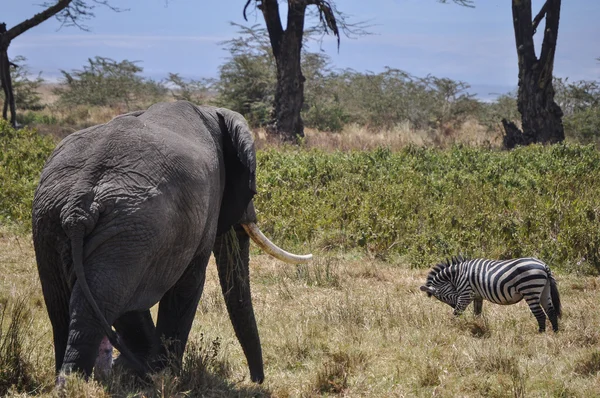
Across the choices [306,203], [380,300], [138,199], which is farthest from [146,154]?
[306,203]

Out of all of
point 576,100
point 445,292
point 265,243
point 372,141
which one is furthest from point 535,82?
point 265,243

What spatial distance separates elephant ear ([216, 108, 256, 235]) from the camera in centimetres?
478

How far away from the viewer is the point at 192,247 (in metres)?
Answer: 4.09

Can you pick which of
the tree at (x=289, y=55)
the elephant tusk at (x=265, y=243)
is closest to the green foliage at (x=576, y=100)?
the tree at (x=289, y=55)

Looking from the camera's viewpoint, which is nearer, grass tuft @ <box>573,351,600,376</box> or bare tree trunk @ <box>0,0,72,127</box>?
grass tuft @ <box>573,351,600,376</box>

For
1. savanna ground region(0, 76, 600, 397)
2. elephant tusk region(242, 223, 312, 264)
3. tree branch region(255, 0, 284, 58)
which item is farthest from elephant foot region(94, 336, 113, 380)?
tree branch region(255, 0, 284, 58)

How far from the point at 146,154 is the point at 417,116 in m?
24.3

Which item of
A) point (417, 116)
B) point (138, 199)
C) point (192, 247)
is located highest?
point (138, 199)

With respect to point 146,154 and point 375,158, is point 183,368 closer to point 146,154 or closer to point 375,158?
point 146,154

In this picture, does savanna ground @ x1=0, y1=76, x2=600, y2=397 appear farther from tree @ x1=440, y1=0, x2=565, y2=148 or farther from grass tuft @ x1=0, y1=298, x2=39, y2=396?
tree @ x1=440, y1=0, x2=565, y2=148

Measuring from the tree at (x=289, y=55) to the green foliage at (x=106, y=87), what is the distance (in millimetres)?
11524

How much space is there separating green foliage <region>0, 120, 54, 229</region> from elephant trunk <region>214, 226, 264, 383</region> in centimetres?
536

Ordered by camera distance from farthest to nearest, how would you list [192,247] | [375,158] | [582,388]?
[375,158] → [582,388] → [192,247]

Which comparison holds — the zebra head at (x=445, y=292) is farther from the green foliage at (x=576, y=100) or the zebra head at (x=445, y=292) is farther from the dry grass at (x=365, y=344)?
the green foliage at (x=576, y=100)
